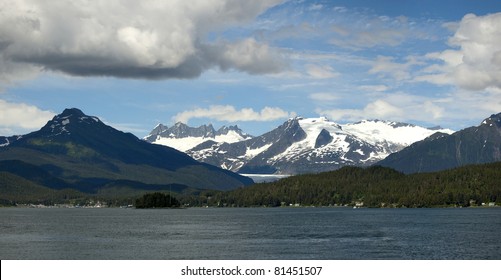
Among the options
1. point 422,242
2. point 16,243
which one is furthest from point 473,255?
point 16,243

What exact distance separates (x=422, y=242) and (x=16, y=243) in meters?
99.6

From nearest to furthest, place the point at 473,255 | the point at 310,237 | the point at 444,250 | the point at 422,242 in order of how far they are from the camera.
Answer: the point at 473,255 → the point at 444,250 → the point at 422,242 → the point at 310,237

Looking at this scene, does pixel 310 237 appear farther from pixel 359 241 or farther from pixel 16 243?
pixel 16 243

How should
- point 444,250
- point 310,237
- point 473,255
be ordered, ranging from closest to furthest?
1. point 473,255
2. point 444,250
3. point 310,237
